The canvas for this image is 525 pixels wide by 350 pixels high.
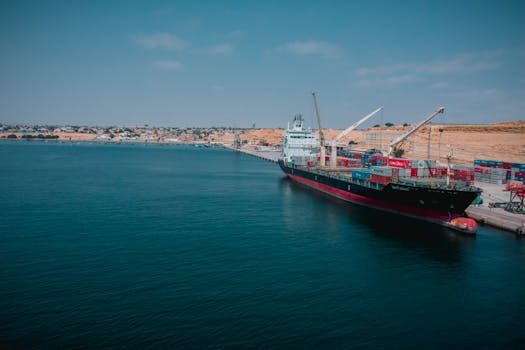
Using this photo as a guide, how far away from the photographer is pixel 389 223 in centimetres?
4500

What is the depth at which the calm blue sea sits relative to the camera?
64.6 feet

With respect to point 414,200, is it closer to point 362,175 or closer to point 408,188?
point 408,188

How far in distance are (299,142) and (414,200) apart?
5194 cm

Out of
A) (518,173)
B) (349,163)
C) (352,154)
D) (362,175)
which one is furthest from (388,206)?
(352,154)

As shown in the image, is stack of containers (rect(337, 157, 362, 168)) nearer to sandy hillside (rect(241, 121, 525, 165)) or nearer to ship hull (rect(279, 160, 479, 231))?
ship hull (rect(279, 160, 479, 231))

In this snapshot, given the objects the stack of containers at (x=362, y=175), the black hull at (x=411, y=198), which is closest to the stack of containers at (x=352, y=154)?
the black hull at (x=411, y=198)

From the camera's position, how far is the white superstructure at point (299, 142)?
3740 inches

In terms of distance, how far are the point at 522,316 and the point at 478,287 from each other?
13.4 ft

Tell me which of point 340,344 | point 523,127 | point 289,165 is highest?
point 523,127

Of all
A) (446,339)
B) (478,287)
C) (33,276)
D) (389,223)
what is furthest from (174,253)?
(389,223)

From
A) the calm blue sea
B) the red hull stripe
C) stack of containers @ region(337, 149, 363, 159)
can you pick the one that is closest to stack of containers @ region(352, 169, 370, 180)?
the red hull stripe

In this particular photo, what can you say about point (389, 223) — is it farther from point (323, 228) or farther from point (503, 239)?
point (503, 239)

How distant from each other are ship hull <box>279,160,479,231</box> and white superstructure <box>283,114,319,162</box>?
112 feet

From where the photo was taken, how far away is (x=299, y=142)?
95125mm
